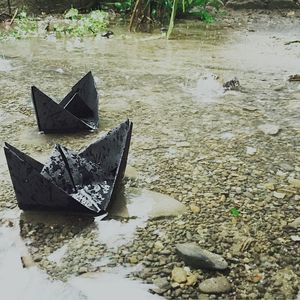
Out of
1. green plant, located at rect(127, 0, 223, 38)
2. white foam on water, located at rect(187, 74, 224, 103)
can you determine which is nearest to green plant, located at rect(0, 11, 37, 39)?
green plant, located at rect(127, 0, 223, 38)

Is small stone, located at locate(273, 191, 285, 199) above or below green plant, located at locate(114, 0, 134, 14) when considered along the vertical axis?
below

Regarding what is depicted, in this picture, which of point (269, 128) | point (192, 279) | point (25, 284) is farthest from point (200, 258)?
point (269, 128)

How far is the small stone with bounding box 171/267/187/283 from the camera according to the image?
170 centimetres

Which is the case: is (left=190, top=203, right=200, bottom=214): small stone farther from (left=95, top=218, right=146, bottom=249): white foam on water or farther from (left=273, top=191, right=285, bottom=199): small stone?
(left=273, top=191, right=285, bottom=199): small stone

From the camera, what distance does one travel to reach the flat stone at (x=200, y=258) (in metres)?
1.76

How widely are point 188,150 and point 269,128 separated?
0.74 metres

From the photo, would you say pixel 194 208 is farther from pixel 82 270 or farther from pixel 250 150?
pixel 250 150

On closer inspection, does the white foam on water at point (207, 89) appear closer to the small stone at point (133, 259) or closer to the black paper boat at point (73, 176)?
the black paper boat at point (73, 176)

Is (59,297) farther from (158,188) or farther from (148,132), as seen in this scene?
(148,132)

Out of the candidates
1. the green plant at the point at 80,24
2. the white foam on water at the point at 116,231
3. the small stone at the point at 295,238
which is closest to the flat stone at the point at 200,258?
the white foam on water at the point at 116,231

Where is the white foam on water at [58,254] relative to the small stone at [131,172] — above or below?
below

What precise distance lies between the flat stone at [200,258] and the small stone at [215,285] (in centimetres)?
6

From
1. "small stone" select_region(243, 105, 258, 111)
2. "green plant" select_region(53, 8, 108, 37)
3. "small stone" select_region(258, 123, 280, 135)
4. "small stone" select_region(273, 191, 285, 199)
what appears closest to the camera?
"small stone" select_region(273, 191, 285, 199)

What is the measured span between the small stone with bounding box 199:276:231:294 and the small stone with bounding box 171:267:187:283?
0.07 meters
